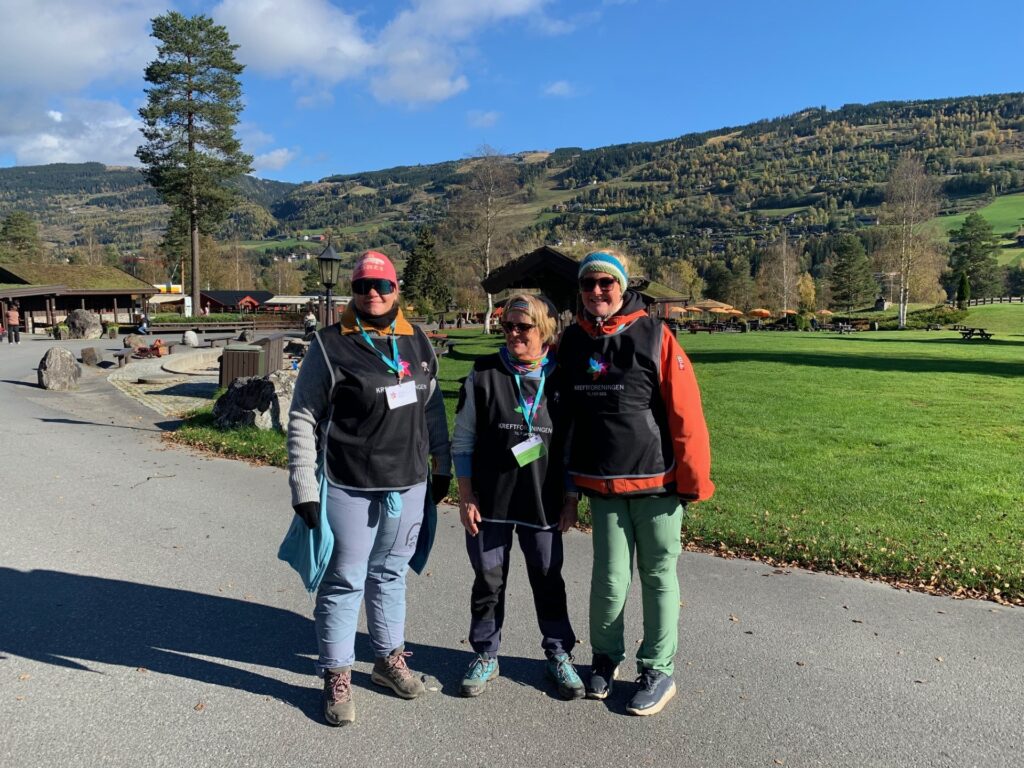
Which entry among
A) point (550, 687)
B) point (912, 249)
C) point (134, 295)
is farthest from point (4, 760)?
point (912, 249)

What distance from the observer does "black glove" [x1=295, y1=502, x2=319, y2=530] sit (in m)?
2.89

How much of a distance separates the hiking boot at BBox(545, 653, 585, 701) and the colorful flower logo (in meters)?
1.33

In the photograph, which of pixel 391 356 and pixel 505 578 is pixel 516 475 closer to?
pixel 505 578

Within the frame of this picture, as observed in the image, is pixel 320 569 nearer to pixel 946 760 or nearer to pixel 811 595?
pixel 946 760

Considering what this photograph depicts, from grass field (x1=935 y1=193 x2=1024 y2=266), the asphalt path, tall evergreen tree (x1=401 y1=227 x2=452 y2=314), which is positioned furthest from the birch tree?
grass field (x1=935 y1=193 x2=1024 y2=266)

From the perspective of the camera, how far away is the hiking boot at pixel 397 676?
3145 millimetres

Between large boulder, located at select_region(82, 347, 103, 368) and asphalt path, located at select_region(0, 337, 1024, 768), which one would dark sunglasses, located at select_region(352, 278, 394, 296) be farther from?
large boulder, located at select_region(82, 347, 103, 368)

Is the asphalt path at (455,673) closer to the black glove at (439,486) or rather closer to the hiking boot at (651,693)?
the hiking boot at (651,693)

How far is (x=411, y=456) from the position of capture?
3.07m

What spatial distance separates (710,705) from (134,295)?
55.8 metres

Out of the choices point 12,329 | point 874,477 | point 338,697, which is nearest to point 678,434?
point 338,697

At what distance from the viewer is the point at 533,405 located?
3.06 metres

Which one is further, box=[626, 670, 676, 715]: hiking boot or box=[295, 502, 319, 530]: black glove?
box=[626, 670, 676, 715]: hiking boot

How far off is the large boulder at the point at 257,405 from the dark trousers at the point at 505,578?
289 inches
